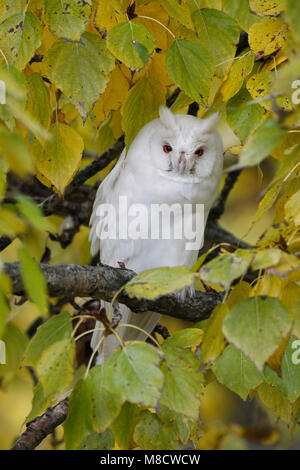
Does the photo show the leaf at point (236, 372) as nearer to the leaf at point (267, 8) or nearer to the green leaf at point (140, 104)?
the green leaf at point (140, 104)

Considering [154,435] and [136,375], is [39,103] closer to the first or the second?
[136,375]

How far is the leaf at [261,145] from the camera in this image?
3.39 ft

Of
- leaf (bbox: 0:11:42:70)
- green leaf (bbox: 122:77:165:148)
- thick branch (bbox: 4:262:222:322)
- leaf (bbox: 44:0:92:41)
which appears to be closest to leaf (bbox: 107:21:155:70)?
leaf (bbox: 44:0:92:41)

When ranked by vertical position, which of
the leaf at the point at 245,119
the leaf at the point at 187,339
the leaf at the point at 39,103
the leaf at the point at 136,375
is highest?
the leaf at the point at 39,103

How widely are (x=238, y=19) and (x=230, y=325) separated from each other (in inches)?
42.9

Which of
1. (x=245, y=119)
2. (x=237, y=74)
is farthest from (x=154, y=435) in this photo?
(x=237, y=74)

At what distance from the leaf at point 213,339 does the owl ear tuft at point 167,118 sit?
45.7 inches

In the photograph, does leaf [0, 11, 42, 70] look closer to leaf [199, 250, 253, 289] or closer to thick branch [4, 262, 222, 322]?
thick branch [4, 262, 222, 322]

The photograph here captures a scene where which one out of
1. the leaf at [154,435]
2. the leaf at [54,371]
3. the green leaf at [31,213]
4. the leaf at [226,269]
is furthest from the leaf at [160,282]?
the leaf at [154,435]

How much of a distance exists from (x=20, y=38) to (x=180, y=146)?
99cm

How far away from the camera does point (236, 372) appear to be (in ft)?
5.12

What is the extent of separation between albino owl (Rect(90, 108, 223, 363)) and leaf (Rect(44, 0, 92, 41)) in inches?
31.8

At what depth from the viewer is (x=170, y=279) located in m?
1.27

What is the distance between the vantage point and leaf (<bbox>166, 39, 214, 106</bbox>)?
165cm
